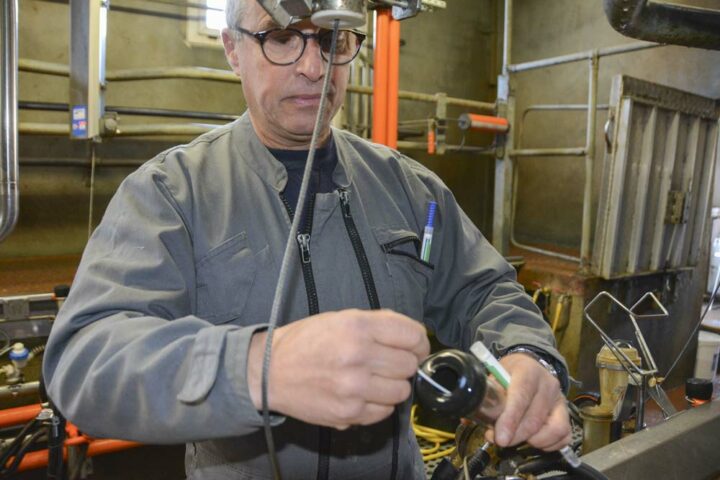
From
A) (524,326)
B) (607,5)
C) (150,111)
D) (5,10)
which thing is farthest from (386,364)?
(150,111)

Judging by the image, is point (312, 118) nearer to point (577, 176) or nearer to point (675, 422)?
point (675, 422)

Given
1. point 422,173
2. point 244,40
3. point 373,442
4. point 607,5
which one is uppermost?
Result: point 607,5

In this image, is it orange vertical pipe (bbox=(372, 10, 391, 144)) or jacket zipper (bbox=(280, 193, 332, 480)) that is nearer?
jacket zipper (bbox=(280, 193, 332, 480))

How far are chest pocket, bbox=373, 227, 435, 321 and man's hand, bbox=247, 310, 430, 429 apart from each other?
1.50 feet

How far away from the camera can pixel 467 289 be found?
3.58 ft

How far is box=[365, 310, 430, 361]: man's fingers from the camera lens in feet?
1.73

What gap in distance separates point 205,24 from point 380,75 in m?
1.53

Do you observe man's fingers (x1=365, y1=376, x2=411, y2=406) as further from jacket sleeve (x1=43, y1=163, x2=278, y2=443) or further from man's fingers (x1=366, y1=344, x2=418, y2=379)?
jacket sleeve (x1=43, y1=163, x2=278, y2=443)

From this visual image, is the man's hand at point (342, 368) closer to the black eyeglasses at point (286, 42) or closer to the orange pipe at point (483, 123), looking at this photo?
the black eyeglasses at point (286, 42)

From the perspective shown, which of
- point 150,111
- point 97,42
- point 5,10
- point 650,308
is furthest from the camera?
point 650,308

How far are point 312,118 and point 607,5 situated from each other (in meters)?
0.67

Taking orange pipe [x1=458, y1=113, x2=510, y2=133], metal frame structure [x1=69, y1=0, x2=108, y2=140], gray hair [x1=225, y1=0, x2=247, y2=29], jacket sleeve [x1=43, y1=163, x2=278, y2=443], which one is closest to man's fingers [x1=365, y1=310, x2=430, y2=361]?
jacket sleeve [x1=43, y1=163, x2=278, y2=443]

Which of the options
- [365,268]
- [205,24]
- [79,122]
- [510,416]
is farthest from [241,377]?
[205,24]

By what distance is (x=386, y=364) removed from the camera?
20.8 inches
